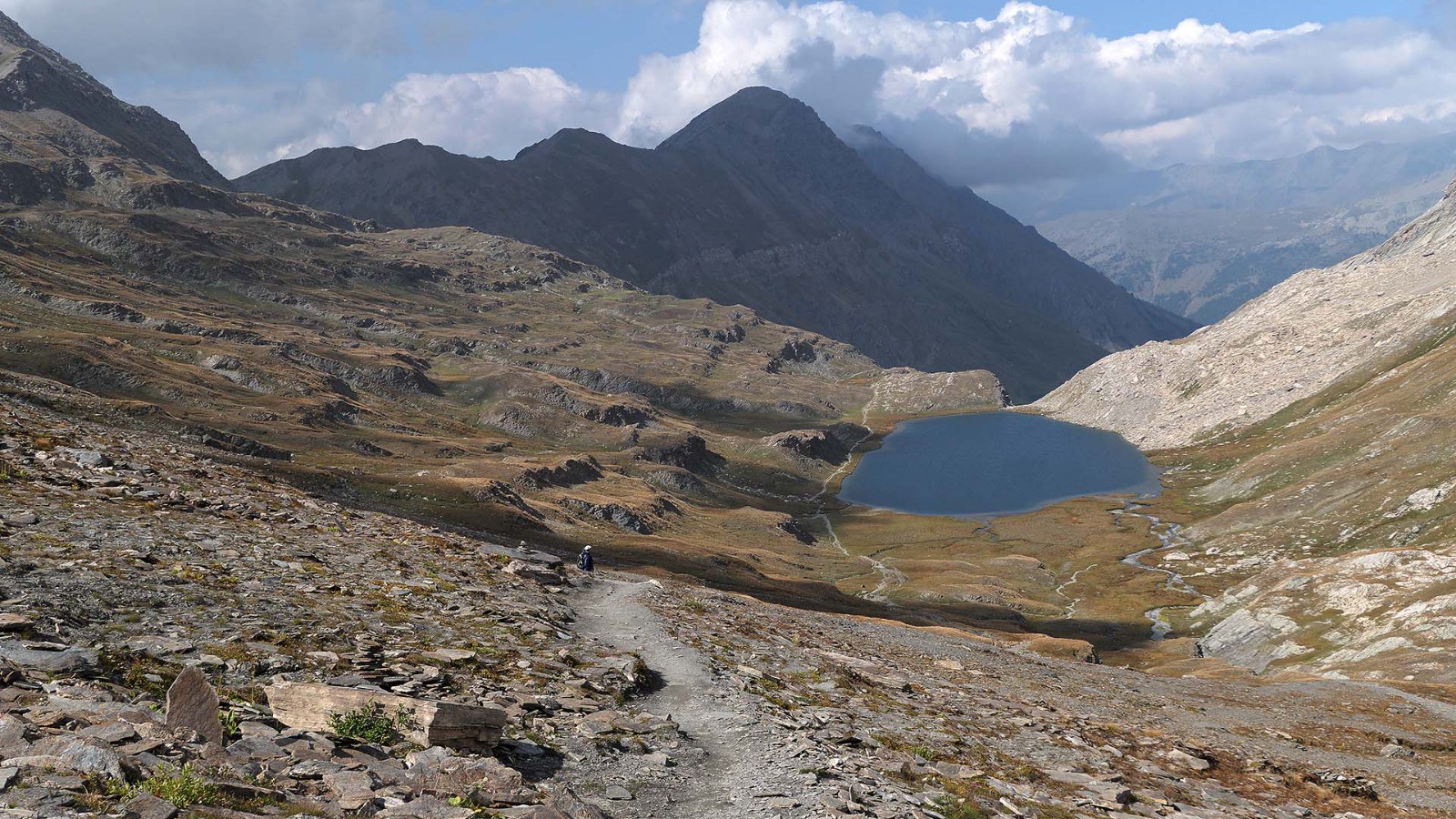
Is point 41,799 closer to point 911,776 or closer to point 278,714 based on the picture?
point 278,714

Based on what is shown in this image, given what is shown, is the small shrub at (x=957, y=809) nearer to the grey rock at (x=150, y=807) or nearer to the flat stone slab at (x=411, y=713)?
the flat stone slab at (x=411, y=713)

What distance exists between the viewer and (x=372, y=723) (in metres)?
17.7

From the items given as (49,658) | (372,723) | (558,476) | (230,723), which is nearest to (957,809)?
(372,723)

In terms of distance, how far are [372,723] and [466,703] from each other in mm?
2587

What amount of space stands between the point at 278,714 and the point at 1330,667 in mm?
98068

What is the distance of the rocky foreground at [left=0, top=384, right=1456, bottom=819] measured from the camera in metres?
14.9

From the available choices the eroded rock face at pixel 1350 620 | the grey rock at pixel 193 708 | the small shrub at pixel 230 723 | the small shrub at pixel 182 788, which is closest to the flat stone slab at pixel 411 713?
the small shrub at pixel 230 723

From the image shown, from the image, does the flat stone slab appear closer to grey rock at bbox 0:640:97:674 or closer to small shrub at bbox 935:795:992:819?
grey rock at bbox 0:640:97:674

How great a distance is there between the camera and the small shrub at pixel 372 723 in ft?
56.8

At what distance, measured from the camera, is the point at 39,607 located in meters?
20.4

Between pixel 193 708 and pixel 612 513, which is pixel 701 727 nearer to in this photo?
pixel 193 708

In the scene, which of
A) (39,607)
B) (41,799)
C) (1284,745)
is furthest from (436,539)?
(1284,745)

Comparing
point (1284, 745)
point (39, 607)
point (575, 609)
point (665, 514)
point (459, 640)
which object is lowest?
point (665, 514)

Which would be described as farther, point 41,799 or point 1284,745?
point 1284,745
